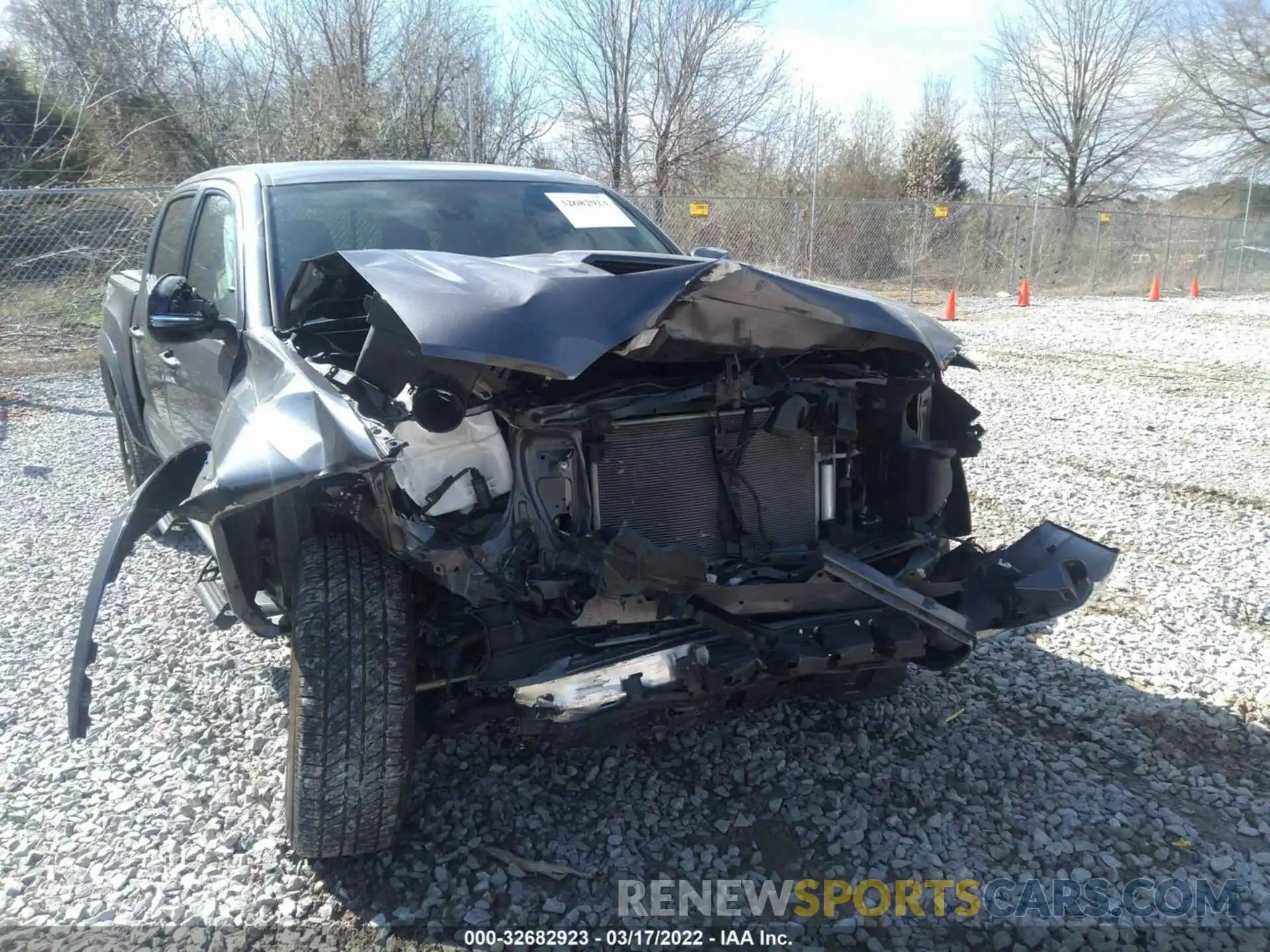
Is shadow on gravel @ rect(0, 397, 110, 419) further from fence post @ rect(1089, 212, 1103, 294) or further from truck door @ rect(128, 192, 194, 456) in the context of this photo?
fence post @ rect(1089, 212, 1103, 294)

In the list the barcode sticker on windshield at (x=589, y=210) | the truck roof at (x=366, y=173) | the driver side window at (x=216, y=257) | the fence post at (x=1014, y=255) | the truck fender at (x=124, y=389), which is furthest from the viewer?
the fence post at (x=1014, y=255)

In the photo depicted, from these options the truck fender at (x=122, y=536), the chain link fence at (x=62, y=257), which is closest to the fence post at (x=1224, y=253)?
the chain link fence at (x=62, y=257)

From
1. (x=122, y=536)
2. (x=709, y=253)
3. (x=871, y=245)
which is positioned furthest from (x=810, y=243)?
(x=122, y=536)

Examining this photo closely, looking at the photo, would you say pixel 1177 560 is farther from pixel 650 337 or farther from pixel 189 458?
pixel 189 458

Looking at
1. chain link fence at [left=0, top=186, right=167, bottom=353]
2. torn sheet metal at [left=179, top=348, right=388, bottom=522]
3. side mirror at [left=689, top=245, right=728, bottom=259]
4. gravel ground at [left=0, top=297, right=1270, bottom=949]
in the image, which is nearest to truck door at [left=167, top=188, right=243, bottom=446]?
torn sheet metal at [left=179, top=348, right=388, bottom=522]

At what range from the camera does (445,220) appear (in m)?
3.75

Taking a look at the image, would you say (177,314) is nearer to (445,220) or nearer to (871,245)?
(445,220)

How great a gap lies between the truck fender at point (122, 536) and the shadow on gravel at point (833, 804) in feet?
2.59

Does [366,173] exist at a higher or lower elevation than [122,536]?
higher

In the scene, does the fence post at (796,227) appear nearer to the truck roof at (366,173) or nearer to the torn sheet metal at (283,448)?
the truck roof at (366,173)

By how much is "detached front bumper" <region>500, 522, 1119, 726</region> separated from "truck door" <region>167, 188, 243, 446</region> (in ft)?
4.97

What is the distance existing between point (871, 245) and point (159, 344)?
16.5 meters

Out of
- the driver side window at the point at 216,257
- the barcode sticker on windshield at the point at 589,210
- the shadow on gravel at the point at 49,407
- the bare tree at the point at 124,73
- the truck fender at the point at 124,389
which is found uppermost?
the bare tree at the point at 124,73

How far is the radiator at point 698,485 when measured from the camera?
2.68 meters
